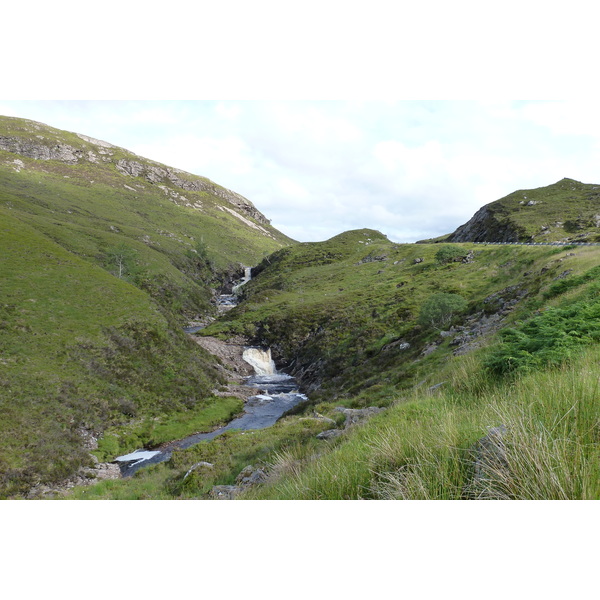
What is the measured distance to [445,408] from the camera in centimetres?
630

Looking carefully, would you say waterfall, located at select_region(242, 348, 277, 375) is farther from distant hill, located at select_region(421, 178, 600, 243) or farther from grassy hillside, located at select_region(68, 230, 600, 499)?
distant hill, located at select_region(421, 178, 600, 243)

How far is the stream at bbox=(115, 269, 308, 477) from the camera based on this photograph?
2841 cm

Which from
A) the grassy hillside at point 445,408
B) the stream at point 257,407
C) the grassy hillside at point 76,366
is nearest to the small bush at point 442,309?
the grassy hillside at point 445,408

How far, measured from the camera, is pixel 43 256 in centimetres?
4769

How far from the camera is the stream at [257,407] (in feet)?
93.2

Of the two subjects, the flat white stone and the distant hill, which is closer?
the flat white stone

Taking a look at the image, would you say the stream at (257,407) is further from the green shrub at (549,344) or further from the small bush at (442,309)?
the green shrub at (549,344)

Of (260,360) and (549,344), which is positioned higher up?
(549,344)

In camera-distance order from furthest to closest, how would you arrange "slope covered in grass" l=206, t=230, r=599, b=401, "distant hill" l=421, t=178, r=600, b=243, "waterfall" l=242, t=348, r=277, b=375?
"distant hill" l=421, t=178, r=600, b=243 → "waterfall" l=242, t=348, r=277, b=375 → "slope covered in grass" l=206, t=230, r=599, b=401

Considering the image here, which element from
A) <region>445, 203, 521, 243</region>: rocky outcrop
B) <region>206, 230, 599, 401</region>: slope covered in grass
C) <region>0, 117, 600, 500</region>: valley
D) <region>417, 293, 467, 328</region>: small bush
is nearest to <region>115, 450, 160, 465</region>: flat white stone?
<region>0, 117, 600, 500</region>: valley

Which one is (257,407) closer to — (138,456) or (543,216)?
(138,456)

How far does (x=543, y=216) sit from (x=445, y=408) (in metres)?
101

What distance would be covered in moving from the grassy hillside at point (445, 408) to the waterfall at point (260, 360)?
3577mm

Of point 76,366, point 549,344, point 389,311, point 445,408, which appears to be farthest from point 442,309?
point 76,366
